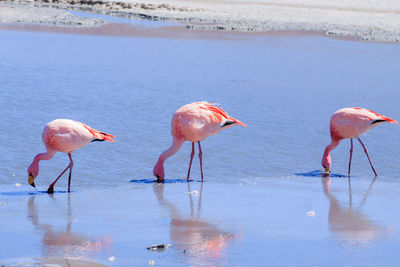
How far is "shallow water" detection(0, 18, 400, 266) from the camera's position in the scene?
17.5ft

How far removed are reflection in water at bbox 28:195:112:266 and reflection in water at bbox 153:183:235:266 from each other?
1.72ft

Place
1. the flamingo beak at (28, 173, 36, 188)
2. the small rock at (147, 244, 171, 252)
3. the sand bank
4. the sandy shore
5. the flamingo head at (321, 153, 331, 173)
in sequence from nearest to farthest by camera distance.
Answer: the small rock at (147, 244, 171, 252)
the flamingo beak at (28, 173, 36, 188)
the flamingo head at (321, 153, 331, 173)
the sand bank
the sandy shore

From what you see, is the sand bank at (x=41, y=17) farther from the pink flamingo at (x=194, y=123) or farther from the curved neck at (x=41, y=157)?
the curved neck at (x=41, y=157)

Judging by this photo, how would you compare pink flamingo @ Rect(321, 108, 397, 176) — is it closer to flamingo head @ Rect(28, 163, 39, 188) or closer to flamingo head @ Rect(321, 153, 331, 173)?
flamingo head @ Rect(321, 153, 331, 173)

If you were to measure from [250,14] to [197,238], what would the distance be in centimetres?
2400

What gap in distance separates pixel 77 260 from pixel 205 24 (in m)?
21.0

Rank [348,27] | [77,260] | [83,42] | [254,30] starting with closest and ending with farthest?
1. [77,260]
2. [83,42]
3. [254,30]
4. [348,27]

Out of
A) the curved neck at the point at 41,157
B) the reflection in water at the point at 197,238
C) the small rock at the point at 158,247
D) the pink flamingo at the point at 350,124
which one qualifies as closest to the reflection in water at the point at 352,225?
the reflection in water at the point at 197,238

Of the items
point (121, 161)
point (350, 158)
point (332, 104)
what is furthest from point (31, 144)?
point (332, 104)

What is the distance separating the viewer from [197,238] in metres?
5.50

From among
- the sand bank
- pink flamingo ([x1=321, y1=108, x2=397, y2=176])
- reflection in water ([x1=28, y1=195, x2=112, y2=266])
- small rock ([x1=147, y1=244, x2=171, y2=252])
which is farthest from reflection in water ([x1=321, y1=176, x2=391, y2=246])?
the sand bank

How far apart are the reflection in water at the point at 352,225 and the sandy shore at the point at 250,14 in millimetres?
16836

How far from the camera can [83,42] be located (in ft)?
62.6

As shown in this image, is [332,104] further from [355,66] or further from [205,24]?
[205,24]
